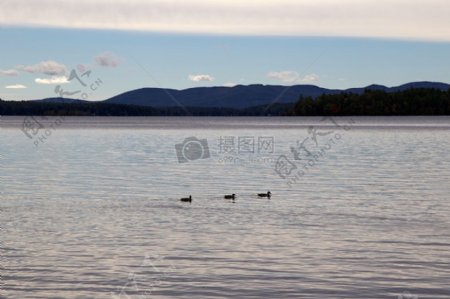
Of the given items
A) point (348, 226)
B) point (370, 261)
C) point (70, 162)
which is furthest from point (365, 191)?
point (70, 162)

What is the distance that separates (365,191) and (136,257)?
21.6m

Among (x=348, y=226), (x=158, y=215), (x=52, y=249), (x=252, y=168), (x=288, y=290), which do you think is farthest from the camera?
(x=252, y=168)

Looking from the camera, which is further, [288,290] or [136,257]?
[136,257]

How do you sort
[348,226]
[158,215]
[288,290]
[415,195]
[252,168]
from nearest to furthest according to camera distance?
[288,290] → [348,226] → [158,215] → [415,195] → [252,168]

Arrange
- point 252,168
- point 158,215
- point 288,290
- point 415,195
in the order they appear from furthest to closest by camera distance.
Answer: point 252,168
point 415,195
point 158,215
point 288,290

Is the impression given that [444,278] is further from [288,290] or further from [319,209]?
[319,209]

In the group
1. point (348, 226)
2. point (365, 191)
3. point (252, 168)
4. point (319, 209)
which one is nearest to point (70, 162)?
point (252, 168)

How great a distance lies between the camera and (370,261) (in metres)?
24.2

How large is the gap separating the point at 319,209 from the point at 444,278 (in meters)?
14.6

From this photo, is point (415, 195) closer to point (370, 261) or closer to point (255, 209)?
point (255, 209)

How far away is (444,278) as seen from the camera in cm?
2191

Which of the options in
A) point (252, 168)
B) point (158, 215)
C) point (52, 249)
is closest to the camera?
point (52, 249)

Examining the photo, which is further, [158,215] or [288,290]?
[158,215]

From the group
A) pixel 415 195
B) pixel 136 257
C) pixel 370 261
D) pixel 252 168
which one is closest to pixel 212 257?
pixel 136 257
